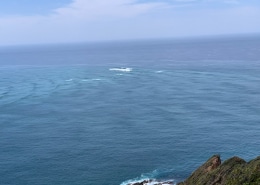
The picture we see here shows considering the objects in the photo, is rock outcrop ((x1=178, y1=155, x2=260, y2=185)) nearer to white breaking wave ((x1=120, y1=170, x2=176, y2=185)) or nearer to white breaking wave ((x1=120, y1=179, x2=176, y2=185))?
white breaking wave ((x1=120, y1=179, x2=176, y2=185))

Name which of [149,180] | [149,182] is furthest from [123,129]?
[149,182]

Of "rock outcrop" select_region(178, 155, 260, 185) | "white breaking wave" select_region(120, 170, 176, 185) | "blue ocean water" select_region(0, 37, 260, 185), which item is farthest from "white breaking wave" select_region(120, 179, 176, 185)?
"rock outcrop" select_region(178, 155, 260, 185)

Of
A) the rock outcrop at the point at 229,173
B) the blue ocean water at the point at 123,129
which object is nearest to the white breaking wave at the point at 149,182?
the blue ocean water at the point at 123,129

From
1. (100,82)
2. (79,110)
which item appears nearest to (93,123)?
(79,110)

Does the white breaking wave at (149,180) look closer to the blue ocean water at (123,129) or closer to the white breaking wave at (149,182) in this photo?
the white breaking wave at (149,182)

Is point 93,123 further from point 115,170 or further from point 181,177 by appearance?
point 181,177

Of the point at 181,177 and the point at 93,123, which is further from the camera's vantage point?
the point at 93,123

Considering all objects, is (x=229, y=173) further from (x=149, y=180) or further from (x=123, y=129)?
(x=123, y=129)

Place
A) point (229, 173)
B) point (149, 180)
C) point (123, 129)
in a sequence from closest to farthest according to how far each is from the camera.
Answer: point (229, 173) → point (149, 180) → point (123, 129)
